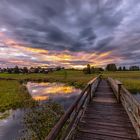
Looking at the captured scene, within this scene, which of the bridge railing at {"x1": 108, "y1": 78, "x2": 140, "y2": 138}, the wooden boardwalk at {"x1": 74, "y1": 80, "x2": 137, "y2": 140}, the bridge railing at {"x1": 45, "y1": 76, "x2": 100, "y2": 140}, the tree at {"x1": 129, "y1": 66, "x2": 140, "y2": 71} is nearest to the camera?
the bridge railing at {"x1": 45, "y1": 76, "x2": 100, "y2": 140}

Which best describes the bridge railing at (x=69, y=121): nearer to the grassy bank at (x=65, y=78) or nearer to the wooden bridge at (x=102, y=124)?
the wooden bridge at (x=102, y=124)

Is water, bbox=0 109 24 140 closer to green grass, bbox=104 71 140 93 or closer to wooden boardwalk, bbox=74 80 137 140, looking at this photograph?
wooden boardwalk, bbox=74 80 137 140

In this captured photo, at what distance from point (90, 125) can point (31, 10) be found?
1246 cm

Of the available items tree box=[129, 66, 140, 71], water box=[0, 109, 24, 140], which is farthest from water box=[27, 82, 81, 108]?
tree box=[129, 66, 140, 71]

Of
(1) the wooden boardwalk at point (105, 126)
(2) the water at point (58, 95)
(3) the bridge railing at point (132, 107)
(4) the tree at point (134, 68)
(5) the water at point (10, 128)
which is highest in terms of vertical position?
(4) the tree at point (134, 68)

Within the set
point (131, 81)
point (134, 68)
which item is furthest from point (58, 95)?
point (134, 68)

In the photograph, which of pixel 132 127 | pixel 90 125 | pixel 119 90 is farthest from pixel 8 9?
pixel 132 127

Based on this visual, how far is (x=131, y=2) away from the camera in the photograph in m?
13.7

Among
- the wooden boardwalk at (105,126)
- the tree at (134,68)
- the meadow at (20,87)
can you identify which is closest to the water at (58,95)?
the meadow at (20,87)

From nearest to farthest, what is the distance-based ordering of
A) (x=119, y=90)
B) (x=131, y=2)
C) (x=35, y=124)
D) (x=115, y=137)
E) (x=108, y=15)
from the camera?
(x=115, y=137) < (x=119, y=90) < (x=35, y=124) < (x=131, y=2) < (x=108, y=15)

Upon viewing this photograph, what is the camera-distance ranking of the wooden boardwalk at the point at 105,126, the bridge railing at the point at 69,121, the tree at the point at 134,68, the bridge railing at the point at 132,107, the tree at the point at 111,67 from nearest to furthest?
the bridge railing at the point at 69,121, the bridge railing at the point at 132,107, the wooden boardwalk at the point at 105,126, the tree at the point at 111,67, the tree at the point at 134,68

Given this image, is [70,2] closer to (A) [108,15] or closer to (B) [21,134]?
(A) [108,15]

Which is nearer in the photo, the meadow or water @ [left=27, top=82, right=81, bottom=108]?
the meadow

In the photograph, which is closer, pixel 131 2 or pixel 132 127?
pixel 132 127
